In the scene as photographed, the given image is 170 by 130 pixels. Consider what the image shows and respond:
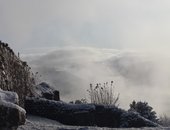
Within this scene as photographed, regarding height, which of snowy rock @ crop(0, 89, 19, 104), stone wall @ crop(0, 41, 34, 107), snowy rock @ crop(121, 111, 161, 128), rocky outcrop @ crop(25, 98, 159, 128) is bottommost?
snowy rock @ crop(0, 89, 19, 104)

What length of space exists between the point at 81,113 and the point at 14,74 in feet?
7.91

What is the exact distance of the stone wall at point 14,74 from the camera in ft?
47.3

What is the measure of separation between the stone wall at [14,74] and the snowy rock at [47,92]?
1.64 metres

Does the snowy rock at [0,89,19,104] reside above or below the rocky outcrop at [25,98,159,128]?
below

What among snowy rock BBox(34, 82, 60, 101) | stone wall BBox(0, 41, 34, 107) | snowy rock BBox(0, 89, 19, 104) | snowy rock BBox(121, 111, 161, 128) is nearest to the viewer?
snowy rock BBox(0, 89, 19, 104)

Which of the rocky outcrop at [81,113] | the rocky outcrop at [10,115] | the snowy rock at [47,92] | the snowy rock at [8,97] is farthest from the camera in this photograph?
the snowy rock at [47,92]

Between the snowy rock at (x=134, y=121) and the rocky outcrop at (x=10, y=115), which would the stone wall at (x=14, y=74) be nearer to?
the snowy rock at (x=134, y=121)

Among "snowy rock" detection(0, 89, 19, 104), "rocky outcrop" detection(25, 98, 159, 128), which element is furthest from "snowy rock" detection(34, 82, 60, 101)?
"snowy rock" detection(0, 89, 19, 104)

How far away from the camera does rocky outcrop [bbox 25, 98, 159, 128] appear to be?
49.1 ft

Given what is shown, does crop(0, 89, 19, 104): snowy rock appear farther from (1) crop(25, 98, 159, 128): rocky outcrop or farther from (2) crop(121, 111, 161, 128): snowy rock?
Result: (1) crop(25, 98, 159, 128): rocky outcrop

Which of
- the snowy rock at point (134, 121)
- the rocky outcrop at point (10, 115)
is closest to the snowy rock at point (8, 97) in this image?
the rocky outcrop at point (10, 115)

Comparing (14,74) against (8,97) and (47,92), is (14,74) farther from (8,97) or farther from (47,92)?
(8,97)

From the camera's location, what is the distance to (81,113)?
15156 mm

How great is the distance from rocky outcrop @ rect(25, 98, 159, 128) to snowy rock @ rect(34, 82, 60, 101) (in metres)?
2.76
